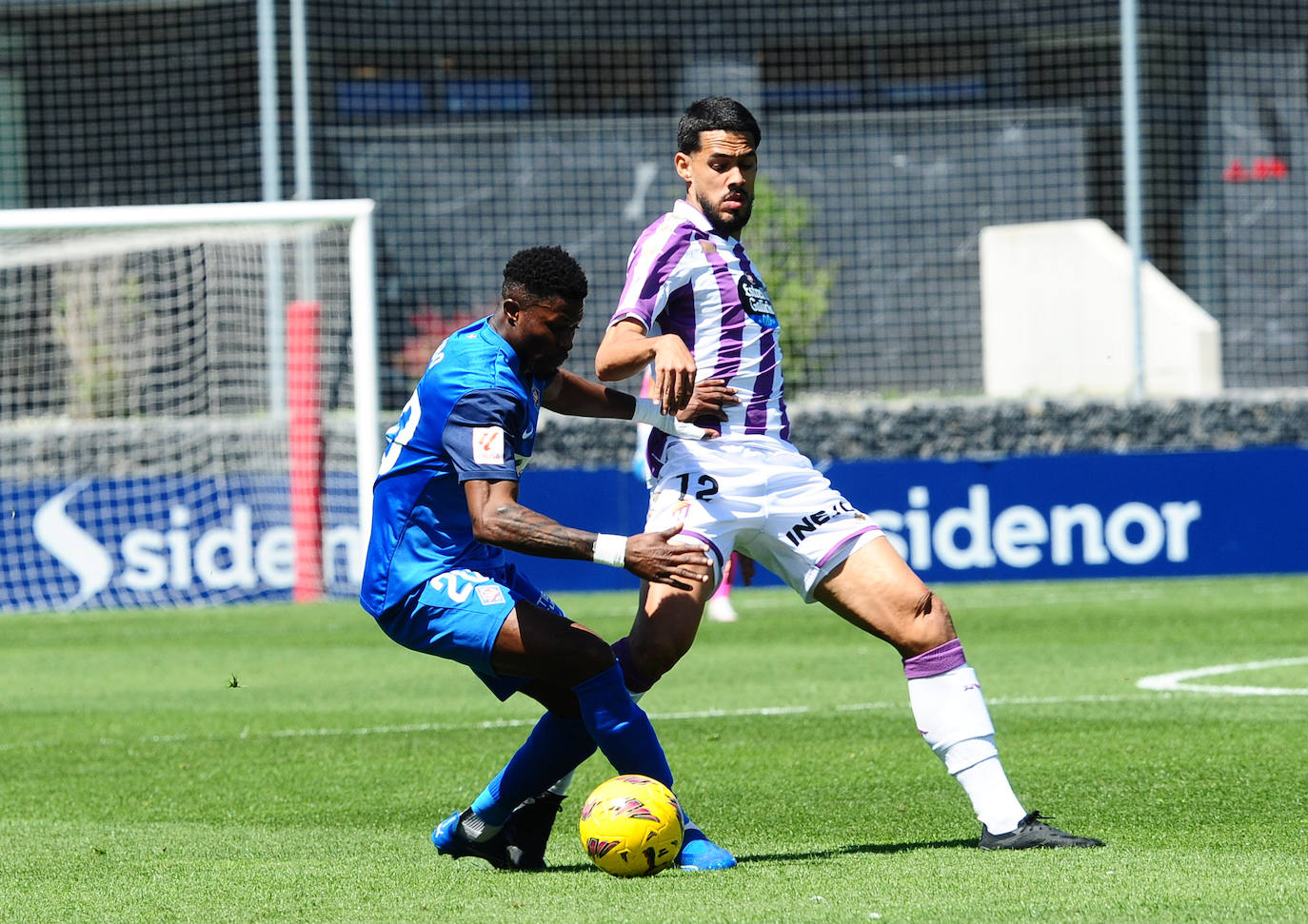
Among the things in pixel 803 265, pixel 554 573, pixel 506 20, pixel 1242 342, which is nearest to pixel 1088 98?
pixel 1242 342

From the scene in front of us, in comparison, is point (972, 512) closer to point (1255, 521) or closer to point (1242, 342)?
point (1255, 521)

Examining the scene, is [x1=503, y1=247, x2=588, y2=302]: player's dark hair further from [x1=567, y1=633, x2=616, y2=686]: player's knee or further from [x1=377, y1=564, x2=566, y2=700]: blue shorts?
[x1=567, y1=633, x2=616, y2=686]: player's knee

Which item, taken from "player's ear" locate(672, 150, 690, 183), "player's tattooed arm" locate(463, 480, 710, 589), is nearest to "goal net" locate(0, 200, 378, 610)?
"player's ear" locate(672, 150, 690, 183)

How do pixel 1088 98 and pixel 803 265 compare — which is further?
pixel 1088 98

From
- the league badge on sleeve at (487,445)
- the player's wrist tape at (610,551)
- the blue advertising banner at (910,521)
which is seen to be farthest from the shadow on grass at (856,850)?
the blue advertising banner at (910,521)

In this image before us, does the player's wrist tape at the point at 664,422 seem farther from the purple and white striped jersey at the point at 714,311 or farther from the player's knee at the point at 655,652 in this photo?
the player's knee at the point at 655,652

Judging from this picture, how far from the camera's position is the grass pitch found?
4750 mm

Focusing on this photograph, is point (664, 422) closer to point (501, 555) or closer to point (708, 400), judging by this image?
point (708, 400)

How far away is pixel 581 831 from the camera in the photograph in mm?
5094

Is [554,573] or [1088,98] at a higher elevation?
[1088,98]

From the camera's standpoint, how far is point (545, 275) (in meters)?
5.14

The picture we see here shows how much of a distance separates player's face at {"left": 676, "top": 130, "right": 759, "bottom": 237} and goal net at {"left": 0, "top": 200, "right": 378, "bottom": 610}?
28.1 ft

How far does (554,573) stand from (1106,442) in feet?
16.4

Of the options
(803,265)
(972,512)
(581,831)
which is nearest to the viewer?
(581,831)
